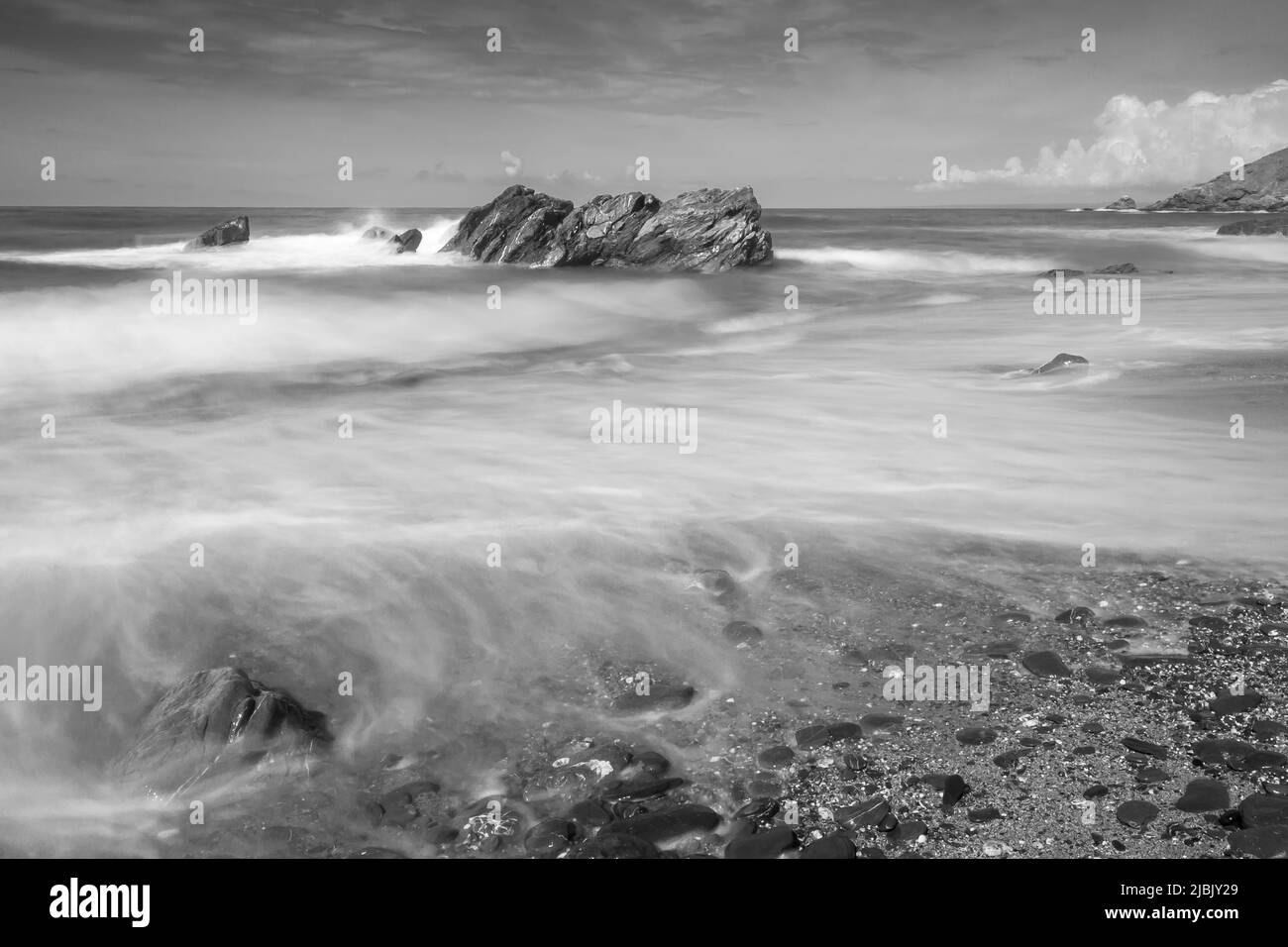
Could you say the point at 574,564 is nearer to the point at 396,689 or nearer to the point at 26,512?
the point at 396,689

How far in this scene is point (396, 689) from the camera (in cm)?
446

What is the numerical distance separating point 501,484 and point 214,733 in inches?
151

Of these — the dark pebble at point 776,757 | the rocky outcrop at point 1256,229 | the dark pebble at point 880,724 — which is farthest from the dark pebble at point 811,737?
the rocky outcrop at point 1256,229

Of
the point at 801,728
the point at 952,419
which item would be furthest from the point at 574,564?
the point at 952,419

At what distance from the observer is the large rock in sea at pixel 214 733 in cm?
375

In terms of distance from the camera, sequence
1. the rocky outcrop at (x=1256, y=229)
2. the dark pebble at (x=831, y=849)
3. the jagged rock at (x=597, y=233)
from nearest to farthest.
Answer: the dark pebble at (x=831, y=849), the jagged rock at (x=597, y=233), the rocky outcrop at (x=1256, y=229)

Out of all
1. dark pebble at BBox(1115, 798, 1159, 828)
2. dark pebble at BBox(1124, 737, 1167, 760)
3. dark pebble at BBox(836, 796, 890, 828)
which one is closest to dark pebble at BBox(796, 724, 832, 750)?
dark pebble at BBox(836, 796, 890, 828)

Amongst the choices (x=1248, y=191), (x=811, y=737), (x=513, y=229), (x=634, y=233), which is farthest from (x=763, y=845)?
(x=1248, y=191)

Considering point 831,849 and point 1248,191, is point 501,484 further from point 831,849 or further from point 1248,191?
point 1248,191

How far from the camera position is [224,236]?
109 feet

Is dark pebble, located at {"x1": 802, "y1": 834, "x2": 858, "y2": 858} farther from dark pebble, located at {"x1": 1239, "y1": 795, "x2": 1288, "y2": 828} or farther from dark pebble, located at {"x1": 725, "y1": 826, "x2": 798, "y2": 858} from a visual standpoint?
dark pebble, located at {"x1": 1239, "y1": 795, "x2": 1288, "y2": 828}

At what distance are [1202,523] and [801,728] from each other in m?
3.84

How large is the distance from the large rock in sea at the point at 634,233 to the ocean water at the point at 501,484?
36.9 ft

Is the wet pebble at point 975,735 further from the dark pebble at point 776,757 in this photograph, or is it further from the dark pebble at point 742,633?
the dark pebble at point 742,633
